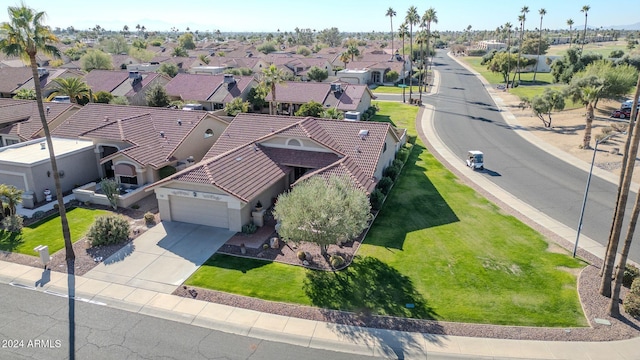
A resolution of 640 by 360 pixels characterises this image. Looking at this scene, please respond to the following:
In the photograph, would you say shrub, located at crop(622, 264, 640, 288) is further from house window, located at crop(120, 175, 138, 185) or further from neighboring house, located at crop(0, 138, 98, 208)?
neighboring house, located at crop(0, 138, 98, 208)

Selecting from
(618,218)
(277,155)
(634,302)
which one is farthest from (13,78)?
(634,302)

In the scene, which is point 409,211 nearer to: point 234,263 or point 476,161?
point 234,263

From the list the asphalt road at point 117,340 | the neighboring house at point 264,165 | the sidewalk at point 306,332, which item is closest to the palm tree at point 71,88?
the neighboring house at point 264,165

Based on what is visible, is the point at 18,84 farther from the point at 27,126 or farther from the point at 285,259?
the point at 285,259

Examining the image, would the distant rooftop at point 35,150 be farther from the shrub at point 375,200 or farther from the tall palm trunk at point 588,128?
the tall palm trunk at point 588,128

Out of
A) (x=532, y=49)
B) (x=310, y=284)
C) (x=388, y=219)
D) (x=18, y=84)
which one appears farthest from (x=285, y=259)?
(x=532, y=49)
